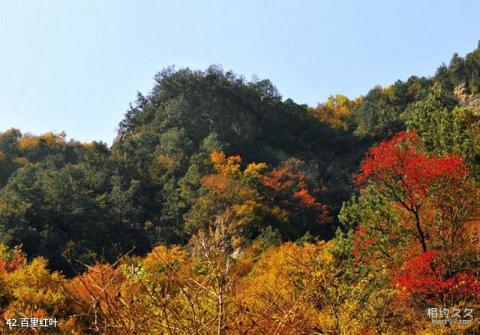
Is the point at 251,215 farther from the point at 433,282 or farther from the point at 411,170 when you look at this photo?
the point at 433,282

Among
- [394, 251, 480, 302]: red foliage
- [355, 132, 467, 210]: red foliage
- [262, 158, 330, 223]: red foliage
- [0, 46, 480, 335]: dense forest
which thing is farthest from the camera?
[262, 158, 330, 223]: red foliage

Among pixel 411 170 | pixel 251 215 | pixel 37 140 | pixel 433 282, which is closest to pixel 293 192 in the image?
pixel 251 215

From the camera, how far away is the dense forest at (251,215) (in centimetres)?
612

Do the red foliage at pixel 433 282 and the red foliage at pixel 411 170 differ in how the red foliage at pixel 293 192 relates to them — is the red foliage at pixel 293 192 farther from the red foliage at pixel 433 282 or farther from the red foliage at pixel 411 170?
the red foliage at pixel 433 282

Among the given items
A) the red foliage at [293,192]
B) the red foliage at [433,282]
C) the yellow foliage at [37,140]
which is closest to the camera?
the red foliage at [433,282]

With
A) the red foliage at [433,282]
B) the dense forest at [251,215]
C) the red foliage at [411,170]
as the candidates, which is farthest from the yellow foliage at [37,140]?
the red foliage at [433,282]

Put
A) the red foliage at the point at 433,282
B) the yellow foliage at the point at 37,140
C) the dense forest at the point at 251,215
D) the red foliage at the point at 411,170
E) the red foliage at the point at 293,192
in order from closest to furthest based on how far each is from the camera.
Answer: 1. the dense forest at the point at 251,215
2. the red foliage at the point at 433,282
3. the red foliage at the point at 411,170
4. the red foliage at the point at 293,192
5. the yellow foliage at the point at 37,140

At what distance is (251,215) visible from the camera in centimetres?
4738

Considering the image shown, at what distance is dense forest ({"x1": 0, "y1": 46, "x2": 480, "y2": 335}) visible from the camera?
6125 millimetres

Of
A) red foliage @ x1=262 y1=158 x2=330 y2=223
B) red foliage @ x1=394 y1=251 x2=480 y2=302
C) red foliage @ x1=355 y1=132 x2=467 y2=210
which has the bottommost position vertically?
red foliage @ x1=394 y1=251 x2=480 y2=302

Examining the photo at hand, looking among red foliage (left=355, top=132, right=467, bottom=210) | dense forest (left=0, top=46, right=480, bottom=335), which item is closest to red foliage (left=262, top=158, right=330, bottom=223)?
dense forest (left=0, top=46, right=480, bottom=335)

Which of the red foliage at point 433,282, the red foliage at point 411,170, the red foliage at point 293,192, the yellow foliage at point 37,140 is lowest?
the red foliage at point 433,282

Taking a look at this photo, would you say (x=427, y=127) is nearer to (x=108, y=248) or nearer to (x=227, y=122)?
(x=108, y=248)

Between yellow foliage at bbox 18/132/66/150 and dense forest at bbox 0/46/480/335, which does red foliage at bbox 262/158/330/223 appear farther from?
yellow foliage at bbox 18/132/66/150
